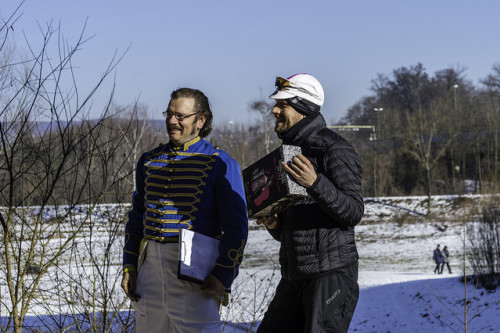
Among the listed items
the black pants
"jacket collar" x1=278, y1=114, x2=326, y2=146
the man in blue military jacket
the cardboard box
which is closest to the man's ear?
the man in blue military jacket

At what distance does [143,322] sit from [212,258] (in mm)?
504

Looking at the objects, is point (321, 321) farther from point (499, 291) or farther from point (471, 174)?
point (471, 174)

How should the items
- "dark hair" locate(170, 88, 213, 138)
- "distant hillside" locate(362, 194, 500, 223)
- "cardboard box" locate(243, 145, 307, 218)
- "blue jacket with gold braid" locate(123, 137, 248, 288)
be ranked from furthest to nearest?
"distant hillside" locate(362, 194, 500, 223)
"dark hair" locate(170, 88, 213, 138)
"blue jacket with gold braid" locate(123, 137, 248, 288)
"cardboard box" locate(243, 145, 307, 218)

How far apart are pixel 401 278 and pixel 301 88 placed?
16417 mm

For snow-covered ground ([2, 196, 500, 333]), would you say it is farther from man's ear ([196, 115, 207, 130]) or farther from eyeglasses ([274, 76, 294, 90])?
man's ear ([196, 115, 207, 130])

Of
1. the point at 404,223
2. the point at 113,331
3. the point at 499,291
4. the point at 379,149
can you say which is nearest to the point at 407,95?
the point at 379,149

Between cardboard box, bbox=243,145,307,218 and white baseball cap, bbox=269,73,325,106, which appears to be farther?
white baseball cap, bbox=269,73,325,106

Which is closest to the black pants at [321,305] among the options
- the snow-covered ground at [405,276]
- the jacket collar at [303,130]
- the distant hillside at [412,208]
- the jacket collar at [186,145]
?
the snow-covered ground at [405,276]

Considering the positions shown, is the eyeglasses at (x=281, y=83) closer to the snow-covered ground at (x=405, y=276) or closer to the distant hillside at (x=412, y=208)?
the snow-covered ground at (x=405, y=276)

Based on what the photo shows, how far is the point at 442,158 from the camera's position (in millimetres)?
50094

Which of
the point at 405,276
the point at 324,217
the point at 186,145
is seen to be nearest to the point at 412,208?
the point at 405,276

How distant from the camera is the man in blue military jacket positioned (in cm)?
333

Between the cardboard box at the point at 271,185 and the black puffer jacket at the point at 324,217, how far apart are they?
159 mm

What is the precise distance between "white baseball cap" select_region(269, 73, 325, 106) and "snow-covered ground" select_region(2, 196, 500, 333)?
137 cm
